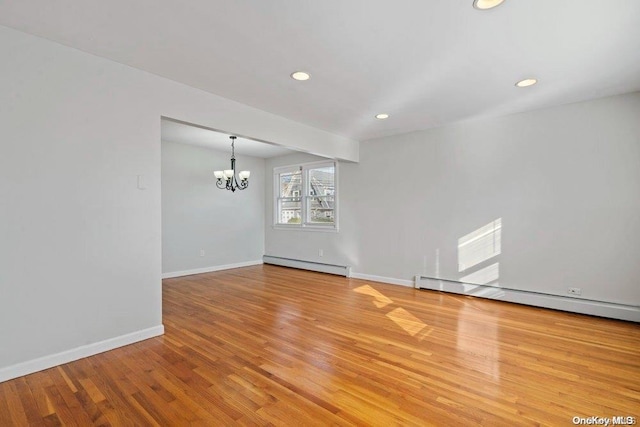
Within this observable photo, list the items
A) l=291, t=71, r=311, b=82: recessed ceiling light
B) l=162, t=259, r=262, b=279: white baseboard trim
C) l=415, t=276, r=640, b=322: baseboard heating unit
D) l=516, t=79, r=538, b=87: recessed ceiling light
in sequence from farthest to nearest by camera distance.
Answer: l=162, t=259, r=262, b=279: white baseboard trim, l=415, t=276, r=640, b=322: baseboard heating unit, l=516, t=79, r=538, b=87: recessed ceiling light, l=291, t=71, r=311, b=82: recessed ceiling light

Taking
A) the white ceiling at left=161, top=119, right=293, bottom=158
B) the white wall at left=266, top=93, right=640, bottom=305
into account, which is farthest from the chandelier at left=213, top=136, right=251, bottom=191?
the white wall at left=266, top=93, right=640, bottom=305

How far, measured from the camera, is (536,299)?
12.5ft

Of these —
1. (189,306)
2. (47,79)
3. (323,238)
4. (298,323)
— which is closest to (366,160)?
(323,238)

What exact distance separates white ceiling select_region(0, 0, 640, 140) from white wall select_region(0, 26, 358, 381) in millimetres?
244

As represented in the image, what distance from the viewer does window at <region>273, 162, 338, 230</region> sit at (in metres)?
6.09

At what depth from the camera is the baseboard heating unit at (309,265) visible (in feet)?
18.8

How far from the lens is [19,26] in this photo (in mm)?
2152

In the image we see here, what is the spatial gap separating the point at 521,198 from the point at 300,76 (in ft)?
10.7

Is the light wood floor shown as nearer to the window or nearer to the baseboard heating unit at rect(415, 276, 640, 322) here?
the baseboard heating unit at rect(415, 276, 640, 322)

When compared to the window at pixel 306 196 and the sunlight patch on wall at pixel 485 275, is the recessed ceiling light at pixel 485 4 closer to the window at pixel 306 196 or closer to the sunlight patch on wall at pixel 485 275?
the sunlight patch on wall at pixel 485 275

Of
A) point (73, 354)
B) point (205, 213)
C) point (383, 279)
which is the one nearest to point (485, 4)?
point (73, 354)

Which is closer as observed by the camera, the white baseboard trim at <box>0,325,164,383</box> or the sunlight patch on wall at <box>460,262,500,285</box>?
the white baseboard trim at <box>0,325,164,383</box>

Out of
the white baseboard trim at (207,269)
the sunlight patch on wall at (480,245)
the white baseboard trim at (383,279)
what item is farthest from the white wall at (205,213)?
the sunlight patch on wall at (480,245)

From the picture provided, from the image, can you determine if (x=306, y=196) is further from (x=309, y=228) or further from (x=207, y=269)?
(x=207, y=269)
